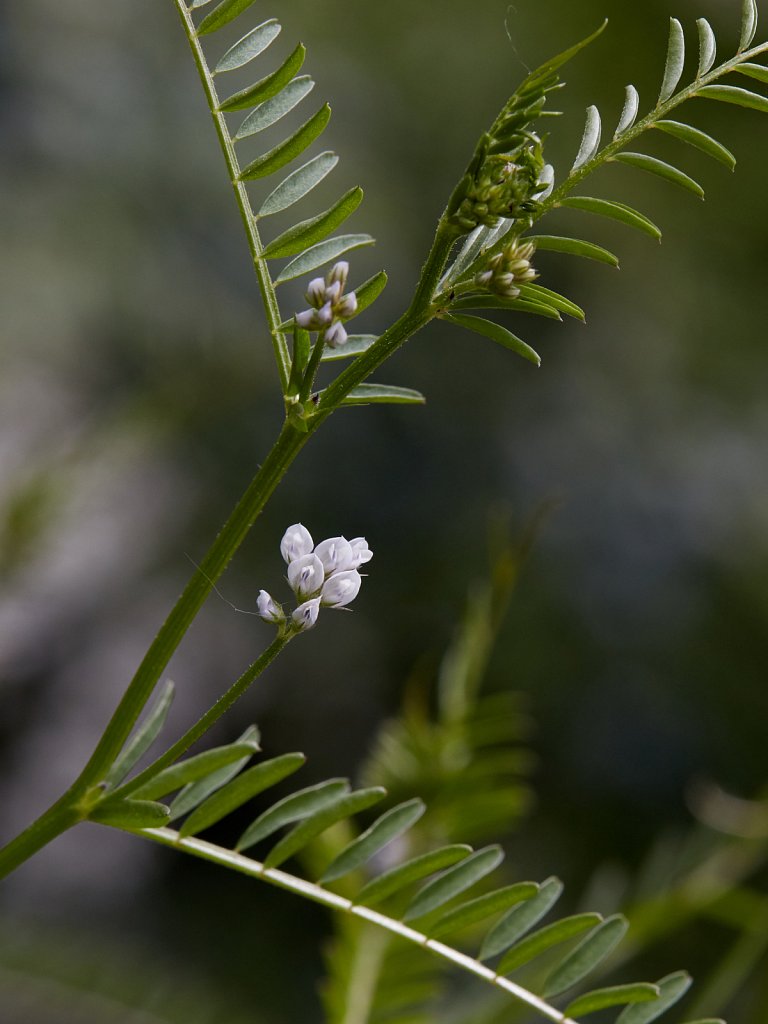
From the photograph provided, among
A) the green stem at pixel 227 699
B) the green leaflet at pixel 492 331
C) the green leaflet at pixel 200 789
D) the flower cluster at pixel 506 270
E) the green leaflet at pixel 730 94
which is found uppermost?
the green leaflet at pixel 730 94

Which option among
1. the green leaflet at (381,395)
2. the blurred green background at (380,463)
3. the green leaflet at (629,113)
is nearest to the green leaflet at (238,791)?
the green leaflet at (381,395)

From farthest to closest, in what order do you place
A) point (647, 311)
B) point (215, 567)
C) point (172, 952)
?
1. point (647, 311)
2. point (172, 952)
3. point (215, 567)

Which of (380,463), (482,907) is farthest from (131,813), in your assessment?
(380,463)

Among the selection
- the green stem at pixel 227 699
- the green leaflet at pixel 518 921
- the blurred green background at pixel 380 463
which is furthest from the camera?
the blurred green background at pixel 380 463

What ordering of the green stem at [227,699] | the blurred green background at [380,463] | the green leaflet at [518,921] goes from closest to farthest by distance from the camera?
the green stem at [227,699] → the green leaflet at [518,921] → the blurred green background at [380,463]

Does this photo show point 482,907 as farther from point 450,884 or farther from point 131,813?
point 131,813

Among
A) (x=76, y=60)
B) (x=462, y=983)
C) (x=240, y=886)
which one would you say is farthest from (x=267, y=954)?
(x=76, y=60)

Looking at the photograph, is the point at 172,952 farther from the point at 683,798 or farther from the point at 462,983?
the point at 683,798

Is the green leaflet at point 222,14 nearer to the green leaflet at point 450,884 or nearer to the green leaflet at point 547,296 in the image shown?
the green leaflet at point 547,296
